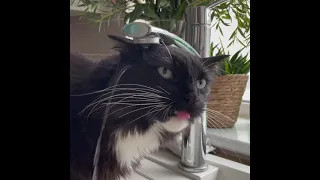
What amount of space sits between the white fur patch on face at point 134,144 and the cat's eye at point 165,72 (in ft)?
0.27

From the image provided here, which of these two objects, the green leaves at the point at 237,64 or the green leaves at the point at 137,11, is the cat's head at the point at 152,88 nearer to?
the green leaves at the point at 137,11

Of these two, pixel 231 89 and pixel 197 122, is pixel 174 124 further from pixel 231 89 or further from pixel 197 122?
Result: pixel 231 89

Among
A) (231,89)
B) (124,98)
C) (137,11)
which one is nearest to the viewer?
(124,98)

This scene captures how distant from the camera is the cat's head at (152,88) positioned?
0.39 meters

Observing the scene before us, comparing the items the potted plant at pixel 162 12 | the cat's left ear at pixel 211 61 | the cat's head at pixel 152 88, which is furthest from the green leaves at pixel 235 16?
the cat's head at pixel 152 88

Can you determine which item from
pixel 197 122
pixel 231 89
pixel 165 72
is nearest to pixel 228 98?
pixel 231 89

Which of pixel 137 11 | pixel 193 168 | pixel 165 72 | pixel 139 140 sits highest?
pixel 137 11

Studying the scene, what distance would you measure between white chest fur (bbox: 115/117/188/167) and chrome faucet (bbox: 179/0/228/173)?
0.08 metres

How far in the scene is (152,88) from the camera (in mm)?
389

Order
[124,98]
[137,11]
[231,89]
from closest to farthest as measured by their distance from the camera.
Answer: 1. [124,98]
2. [137,11]
3. [231,89]

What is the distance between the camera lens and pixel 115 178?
42cm

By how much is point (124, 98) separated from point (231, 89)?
34cm

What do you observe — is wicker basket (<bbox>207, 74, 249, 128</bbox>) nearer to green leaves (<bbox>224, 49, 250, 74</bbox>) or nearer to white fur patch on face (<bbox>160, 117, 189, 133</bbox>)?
green leaves (<bbox>224, 49, 250, 74</bbox>)
